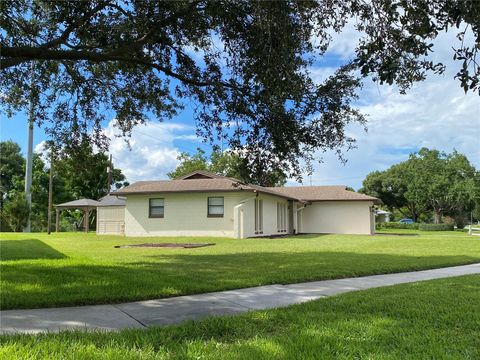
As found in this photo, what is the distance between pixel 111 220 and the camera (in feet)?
102

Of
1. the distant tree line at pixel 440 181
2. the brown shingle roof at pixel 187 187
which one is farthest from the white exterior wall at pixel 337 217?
the distant tree line at pixel 440 181

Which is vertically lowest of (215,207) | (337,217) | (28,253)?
(28,253)

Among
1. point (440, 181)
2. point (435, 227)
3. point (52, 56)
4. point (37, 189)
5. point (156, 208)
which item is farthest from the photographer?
point (440, 181)

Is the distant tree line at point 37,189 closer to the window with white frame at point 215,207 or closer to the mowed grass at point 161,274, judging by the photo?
the mowed grass at point 161,274

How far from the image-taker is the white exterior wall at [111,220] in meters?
30.8

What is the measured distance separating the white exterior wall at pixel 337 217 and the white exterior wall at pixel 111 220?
13.4 meters

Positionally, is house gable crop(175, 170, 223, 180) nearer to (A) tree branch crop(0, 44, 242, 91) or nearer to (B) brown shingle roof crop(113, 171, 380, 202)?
(B) brown shingle roof crop(113, 171, 380, 202)

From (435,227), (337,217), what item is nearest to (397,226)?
(435,227)

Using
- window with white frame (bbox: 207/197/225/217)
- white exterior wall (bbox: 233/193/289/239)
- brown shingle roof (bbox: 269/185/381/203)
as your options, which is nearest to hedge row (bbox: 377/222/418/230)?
brown shingle roof (bbox: 269/185/381/203)

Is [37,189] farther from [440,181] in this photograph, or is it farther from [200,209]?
[440,181]

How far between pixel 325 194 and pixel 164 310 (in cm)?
3012

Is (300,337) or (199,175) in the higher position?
(199,175)

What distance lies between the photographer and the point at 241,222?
81.9ft

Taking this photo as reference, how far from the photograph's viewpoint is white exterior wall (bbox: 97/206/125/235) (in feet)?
101
